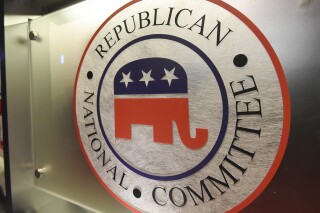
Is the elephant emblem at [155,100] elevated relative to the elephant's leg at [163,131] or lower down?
elevated

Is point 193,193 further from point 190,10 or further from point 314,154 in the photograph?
point 190,10

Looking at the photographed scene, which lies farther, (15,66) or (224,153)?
(15,66)

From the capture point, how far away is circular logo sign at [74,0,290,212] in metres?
0.57

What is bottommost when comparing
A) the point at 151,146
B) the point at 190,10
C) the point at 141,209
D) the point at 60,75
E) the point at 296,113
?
the point at 141,209

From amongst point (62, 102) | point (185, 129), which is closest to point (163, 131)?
point (185, 129)

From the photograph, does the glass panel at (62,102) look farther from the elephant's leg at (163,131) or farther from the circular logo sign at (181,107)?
the elephant's leg at (163,131)

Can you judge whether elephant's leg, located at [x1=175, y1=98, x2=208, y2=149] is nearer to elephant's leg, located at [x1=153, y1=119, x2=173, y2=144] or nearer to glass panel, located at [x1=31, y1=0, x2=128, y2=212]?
elephant's leg, located at [x1=153, y1=119, x2=173, y2=144]

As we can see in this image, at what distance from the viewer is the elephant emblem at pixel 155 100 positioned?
2.23 feet

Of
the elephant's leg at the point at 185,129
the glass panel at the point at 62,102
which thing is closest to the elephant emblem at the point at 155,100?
the elephant's leg at the point at 185,129

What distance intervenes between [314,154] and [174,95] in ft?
1.22

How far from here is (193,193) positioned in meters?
0.66

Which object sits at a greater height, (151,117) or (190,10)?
(190,10)

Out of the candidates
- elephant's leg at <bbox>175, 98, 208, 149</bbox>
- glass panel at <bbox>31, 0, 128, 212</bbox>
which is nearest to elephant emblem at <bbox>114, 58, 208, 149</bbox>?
elephant's leg at <bbox>175, 98, 208, 149</bbox>

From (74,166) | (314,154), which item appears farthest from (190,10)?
(74,166)
